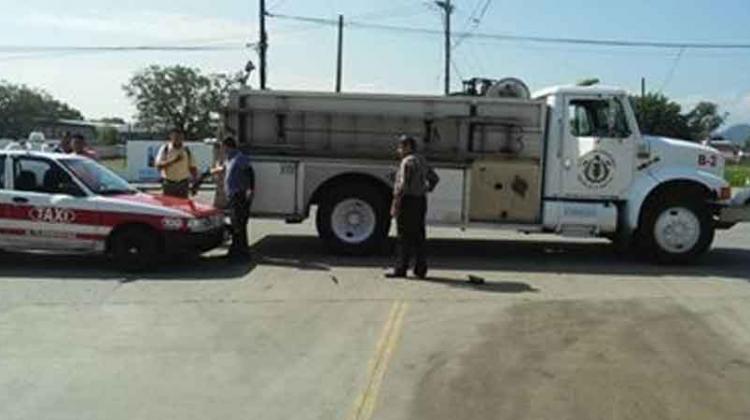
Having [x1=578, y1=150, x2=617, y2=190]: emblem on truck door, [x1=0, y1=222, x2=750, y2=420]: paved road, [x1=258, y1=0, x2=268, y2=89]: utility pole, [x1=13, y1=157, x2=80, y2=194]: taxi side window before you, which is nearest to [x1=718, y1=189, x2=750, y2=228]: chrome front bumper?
[x1=0, y1=222, x2=750, y2=420]: paved road

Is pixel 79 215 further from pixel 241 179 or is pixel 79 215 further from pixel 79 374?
pixel 79 374

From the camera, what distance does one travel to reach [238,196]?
14188 mm

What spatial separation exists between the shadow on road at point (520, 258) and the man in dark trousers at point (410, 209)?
3.85 ft

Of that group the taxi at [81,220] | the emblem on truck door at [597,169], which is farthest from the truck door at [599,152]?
the taxi at [81,220]

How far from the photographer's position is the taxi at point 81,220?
43.0 feet

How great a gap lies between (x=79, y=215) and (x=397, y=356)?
5933 millimetres

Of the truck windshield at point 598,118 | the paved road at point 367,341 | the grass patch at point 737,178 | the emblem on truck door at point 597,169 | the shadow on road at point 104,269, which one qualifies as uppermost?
the truck windshield at point 598,118

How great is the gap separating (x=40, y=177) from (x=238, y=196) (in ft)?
8.05

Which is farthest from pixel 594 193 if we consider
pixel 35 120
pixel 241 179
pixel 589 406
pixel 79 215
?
pixel 35 120

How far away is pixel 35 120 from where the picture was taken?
13875cm

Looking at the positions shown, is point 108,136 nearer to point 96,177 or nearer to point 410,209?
point 96,177

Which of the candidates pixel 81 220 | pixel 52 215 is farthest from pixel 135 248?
pixel 52 215

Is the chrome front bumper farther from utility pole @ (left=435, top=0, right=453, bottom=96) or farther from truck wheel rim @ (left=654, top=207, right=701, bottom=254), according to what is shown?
utility pole @ (left=435, top=0, right=453, bottom=96)

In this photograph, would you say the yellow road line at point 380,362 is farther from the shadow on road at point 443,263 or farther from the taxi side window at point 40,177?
the taxi side window at point 40,177
